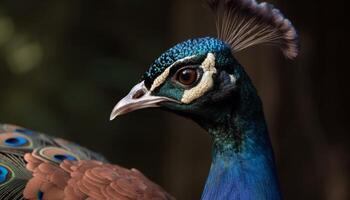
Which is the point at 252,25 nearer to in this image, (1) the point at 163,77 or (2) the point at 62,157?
(1) the point at 163,77

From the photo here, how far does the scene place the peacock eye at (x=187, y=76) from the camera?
2.48 meters

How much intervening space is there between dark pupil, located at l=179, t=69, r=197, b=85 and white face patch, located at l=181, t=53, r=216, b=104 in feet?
0.08

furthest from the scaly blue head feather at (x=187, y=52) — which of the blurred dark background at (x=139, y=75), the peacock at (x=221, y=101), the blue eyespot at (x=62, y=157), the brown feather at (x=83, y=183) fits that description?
the blurred dark background at (x=139, y=75)

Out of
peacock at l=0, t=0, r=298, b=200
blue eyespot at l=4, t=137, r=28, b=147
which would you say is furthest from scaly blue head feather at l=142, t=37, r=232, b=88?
blue eyespot at l=4, t=137, r=28, b=147

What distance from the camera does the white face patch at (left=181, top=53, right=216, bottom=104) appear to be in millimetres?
2482

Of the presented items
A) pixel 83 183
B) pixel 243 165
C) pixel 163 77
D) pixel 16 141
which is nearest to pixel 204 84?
pixel 163 77

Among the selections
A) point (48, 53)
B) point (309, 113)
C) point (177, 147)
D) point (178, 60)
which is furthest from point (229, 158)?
point (48, 53)

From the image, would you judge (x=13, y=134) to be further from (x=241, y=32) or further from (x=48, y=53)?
(x=48, y=53)

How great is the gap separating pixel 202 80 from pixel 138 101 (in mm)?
208

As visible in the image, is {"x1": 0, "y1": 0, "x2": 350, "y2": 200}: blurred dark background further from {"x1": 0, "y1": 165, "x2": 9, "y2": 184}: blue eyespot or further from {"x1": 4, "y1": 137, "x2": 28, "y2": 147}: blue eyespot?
{"x1": 0, "y1": 165, "x2": 9, "y2": 184}: blue eyespot

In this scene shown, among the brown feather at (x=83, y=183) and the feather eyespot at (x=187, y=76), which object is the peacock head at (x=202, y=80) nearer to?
the feather eyespot at (x=187, y=76)

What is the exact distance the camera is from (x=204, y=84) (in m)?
2.49

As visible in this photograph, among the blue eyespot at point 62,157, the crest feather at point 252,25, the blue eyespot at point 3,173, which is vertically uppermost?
the crest feather at point 252,25

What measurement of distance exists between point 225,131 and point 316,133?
1692mm
